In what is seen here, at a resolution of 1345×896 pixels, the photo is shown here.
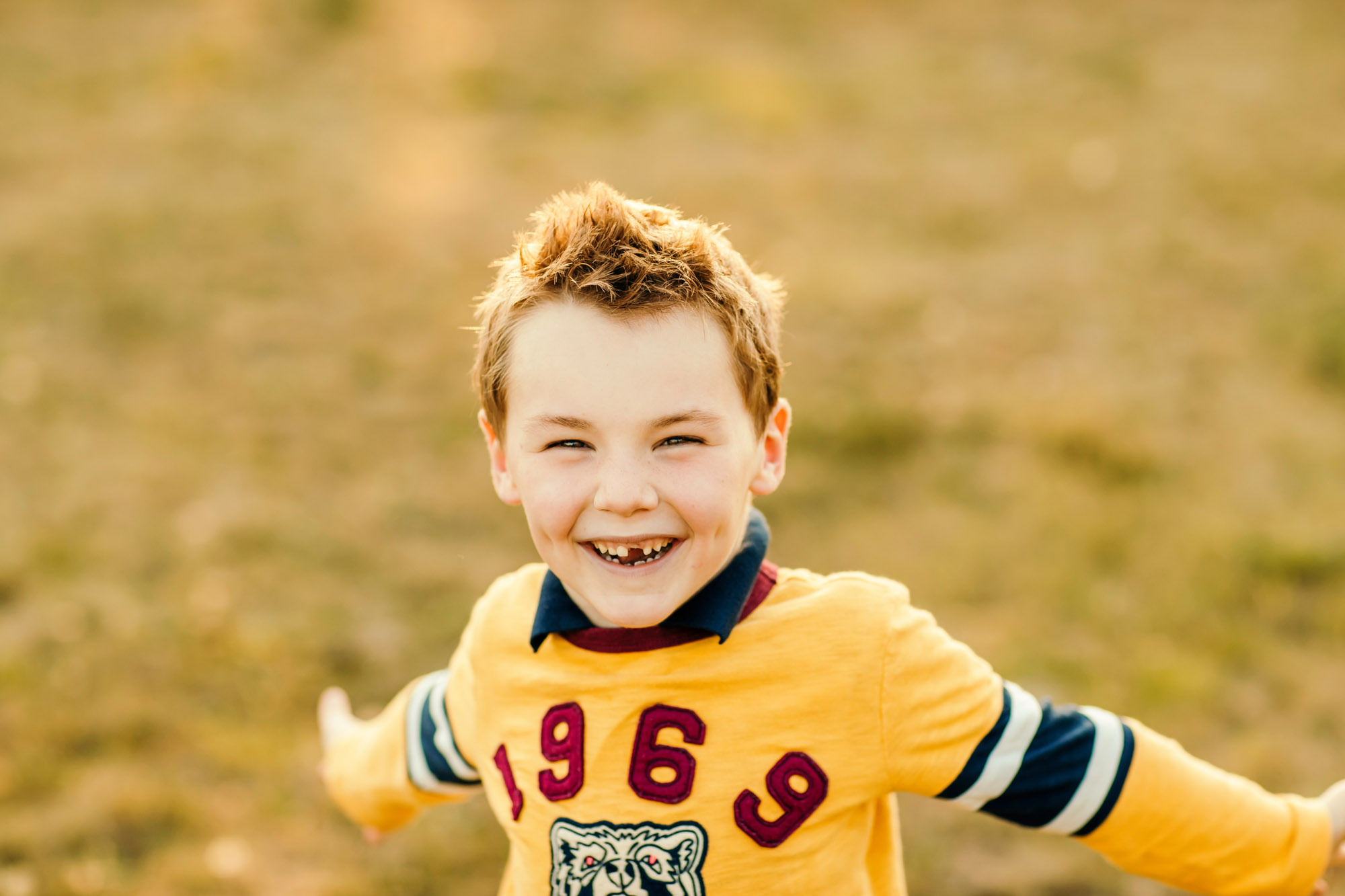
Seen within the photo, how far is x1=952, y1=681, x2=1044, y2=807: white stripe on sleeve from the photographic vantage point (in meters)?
1.37

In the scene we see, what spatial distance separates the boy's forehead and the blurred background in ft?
5.03

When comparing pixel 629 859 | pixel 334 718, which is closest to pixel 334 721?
Result: pixel 334 718

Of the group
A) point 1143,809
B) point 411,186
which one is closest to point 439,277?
point 411,186

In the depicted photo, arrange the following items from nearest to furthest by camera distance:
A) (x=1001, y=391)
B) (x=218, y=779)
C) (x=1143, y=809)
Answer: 1. (x=1143, y=809)
2. (x=218, y=779)
3. (x=1001, y=391)

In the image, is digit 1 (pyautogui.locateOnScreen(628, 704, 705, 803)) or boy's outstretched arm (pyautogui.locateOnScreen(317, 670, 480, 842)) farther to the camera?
boy's outstretched arm (pyautogui.locateOnScreen(317, 670, 480, 842))

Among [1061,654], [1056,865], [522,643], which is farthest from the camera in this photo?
[1061,654]

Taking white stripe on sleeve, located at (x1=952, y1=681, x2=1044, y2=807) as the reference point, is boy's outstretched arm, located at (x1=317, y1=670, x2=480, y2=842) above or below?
above

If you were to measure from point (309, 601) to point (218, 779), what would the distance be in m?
0.67

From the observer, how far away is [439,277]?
5016 mm

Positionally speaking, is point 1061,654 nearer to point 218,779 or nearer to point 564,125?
point 218,779

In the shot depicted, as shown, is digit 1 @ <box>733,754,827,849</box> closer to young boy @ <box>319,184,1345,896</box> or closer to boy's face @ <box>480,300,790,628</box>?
young boy @ <box>319,184,1345,896</box>

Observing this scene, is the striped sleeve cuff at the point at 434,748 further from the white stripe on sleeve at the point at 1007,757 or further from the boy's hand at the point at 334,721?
the white stripe on sleeve at the point at 1007,757

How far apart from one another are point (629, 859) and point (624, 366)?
1.95ft

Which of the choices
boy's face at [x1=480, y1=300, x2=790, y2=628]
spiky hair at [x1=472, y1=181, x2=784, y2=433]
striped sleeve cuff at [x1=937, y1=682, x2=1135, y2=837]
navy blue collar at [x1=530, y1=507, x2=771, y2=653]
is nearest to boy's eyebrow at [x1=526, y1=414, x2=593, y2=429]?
boy's face at [x1=480, y1=300, x2=790, y2=628]
